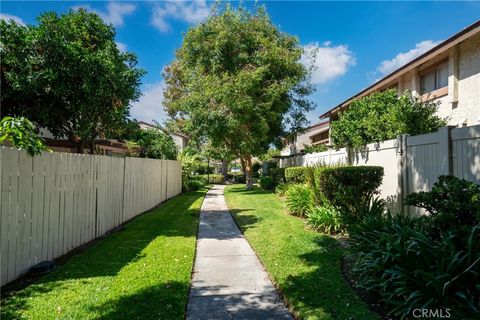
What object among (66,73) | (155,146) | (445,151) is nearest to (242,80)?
(155,146)

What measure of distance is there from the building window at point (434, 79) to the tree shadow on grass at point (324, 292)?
37.6ft

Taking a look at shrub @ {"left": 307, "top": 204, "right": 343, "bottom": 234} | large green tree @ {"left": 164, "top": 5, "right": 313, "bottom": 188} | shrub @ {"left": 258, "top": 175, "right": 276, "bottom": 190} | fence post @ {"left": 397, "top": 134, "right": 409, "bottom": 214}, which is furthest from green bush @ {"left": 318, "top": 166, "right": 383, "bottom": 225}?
shrub @ {"left": 258, "top": 175, "right": 276, "bottom": 190}

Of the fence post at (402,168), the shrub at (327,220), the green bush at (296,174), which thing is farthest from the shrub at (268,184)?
the fence post at (402,168)

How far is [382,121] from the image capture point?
10.6 metres

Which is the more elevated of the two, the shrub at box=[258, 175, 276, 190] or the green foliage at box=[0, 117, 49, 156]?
the green foliage at box=[0, 117, 49, 156]

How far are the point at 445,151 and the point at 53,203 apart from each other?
7.22 meters

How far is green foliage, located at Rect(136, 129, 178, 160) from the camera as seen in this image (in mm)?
19844

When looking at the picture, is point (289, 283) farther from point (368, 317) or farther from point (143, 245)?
point (143, 245)

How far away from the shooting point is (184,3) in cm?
993

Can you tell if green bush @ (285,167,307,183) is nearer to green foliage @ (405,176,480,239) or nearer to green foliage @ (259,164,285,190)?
green foliage @ (259,164,285,190)

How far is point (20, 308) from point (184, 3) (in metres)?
9.11

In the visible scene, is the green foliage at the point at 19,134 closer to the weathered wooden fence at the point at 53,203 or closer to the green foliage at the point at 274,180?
the weathered wooden fence at the point at 53,203

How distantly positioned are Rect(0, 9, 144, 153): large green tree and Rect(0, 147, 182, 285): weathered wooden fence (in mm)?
1862

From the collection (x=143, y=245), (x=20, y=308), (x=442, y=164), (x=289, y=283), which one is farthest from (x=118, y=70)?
(x=442, y=164)
